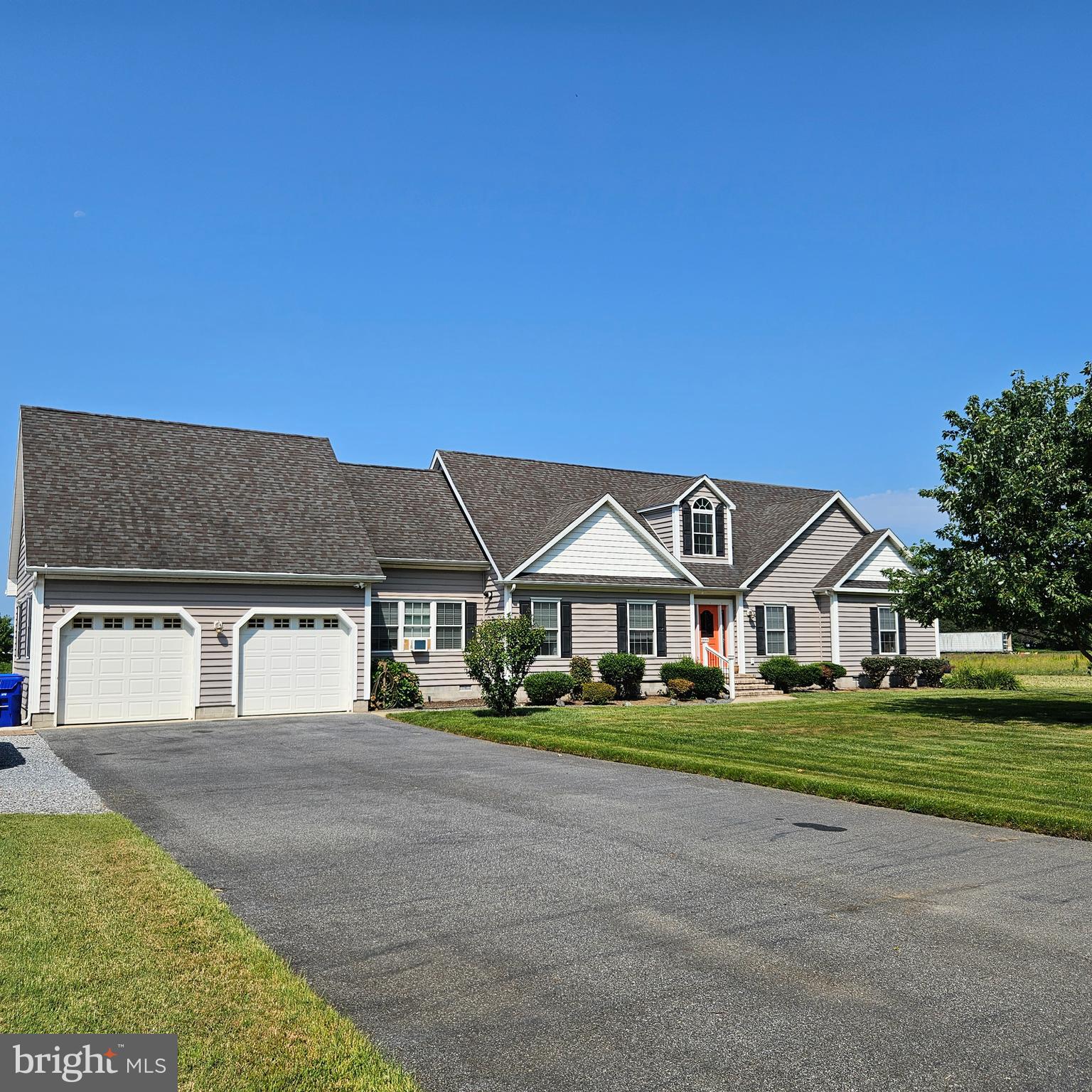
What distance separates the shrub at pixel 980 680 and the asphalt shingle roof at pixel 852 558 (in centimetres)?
388

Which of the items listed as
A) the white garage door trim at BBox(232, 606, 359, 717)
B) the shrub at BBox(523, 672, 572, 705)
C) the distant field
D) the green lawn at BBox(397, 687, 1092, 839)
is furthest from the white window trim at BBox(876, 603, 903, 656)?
the white garage door trim at BBox(232, 606, 359, 717)

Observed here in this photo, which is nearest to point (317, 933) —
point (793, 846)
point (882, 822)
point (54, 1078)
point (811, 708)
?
point (54, 1078)

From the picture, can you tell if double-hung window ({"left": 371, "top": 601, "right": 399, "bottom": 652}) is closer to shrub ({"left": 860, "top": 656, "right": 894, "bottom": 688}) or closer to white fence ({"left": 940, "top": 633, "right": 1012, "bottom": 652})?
shrub ({"left": 860, "top": 656, "right": 894, "bottom": 688})

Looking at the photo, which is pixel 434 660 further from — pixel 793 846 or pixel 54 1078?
pixel 54 1078

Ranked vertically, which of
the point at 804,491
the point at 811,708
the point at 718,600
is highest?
the point at 804,491

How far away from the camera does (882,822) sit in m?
9.40

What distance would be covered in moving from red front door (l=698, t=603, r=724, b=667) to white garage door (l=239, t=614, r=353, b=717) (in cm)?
1123

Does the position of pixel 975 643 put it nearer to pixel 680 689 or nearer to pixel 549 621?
pixel 680 689

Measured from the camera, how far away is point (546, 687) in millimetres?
24594

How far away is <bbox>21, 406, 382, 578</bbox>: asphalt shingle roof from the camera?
841 inches

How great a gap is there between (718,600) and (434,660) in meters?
9.40

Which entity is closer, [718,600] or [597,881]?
[597,881]

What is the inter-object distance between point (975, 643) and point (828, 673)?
38838 millimetres

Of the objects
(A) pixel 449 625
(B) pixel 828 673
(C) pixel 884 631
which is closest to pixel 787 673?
(B) pixel 828 673
